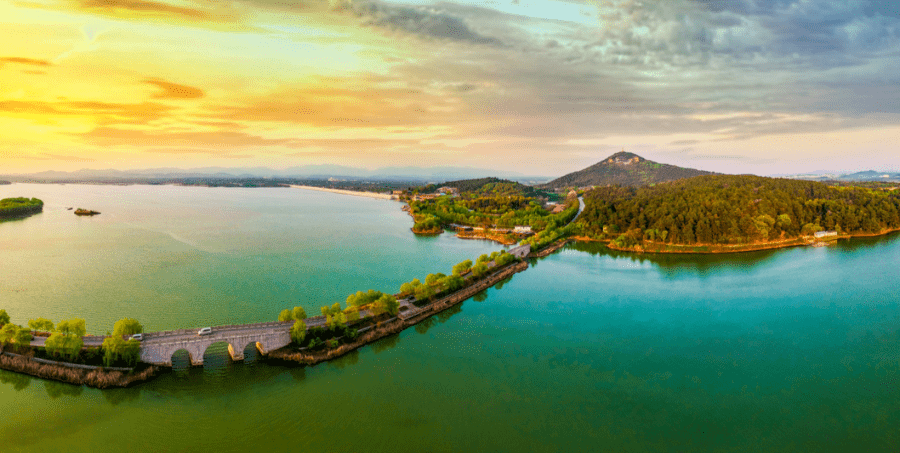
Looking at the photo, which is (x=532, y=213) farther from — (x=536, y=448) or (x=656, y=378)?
(x=536, y=448)

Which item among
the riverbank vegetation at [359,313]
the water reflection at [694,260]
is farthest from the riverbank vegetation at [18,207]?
the water reflection at [694,260]

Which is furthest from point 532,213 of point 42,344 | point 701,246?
point 42,344

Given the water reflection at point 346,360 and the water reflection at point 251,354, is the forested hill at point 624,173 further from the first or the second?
the water reflection at point 251,354

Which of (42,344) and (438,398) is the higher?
(42,344)

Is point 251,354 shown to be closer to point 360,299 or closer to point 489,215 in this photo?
point 360,299

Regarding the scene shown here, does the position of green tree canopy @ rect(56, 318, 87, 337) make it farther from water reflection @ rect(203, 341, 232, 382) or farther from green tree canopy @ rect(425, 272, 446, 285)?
green tree canopy @ rect(425, 272, 446, 285)

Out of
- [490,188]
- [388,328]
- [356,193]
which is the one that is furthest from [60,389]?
[356,193]
